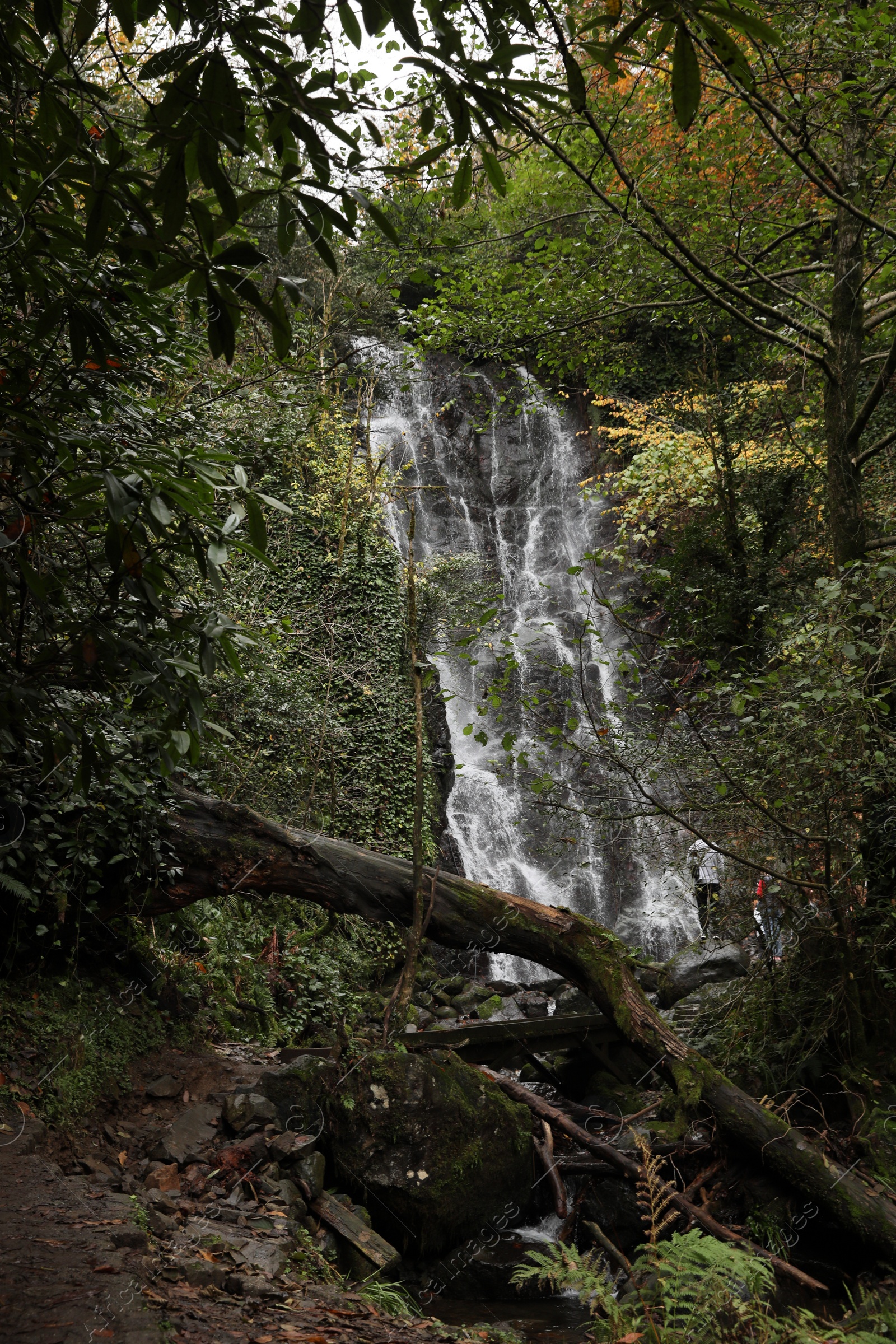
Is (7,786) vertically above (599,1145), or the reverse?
(7,786)

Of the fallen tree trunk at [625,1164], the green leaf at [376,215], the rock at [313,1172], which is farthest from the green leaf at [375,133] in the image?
the rock at [313,1172]

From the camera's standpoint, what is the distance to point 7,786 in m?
4.26

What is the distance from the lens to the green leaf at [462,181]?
1892 mm

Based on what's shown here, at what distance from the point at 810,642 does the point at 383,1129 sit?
386cm

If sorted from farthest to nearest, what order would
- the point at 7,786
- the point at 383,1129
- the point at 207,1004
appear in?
the point at 207,1004
the point at 383,1129
the point at 7,786

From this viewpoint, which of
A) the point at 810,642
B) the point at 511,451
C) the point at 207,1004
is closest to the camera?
the point at 810,642

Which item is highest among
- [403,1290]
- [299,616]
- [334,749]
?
[299,616]

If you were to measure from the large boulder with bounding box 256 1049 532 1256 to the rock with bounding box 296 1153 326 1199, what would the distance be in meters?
0.28

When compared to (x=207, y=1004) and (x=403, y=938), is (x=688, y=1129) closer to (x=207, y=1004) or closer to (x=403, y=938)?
(x=207, y=1004)

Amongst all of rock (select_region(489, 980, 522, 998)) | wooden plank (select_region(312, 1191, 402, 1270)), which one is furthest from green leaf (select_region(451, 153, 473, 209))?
rock (select_region(489, 980, 522, 998))

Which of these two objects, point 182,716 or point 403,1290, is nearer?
point 182,716

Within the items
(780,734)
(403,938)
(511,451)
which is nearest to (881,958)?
(780,734)

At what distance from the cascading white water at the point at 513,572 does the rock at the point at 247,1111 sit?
21.9ft

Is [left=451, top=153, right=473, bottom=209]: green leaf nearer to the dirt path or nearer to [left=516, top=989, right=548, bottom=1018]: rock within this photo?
the dirt path
